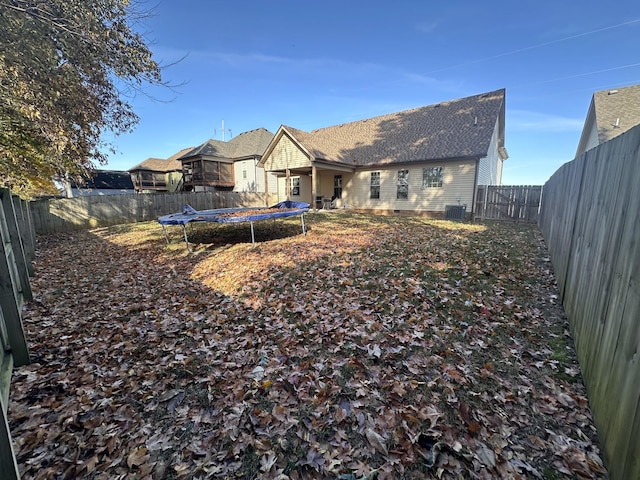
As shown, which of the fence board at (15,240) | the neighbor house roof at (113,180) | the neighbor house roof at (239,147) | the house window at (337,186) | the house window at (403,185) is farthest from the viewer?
the neighbor house roof at (113,180)

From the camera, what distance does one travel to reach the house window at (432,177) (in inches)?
597

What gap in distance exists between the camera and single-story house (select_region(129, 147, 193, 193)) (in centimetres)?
3600

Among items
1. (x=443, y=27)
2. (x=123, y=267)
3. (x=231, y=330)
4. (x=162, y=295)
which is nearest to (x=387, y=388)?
(x=231, y=330)

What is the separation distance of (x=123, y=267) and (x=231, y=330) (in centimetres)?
484

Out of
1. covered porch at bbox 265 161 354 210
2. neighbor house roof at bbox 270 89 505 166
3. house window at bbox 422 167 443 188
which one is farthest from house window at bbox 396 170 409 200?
covered porch at bbox 265 161 354 210

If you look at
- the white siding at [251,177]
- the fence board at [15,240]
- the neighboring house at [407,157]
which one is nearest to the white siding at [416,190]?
the neighboring house at [407,157]

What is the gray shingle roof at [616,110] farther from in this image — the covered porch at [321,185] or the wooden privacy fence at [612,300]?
the wooden privacy fence at [612,300]

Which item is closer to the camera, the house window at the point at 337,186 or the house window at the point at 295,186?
the house window at the point at 337,186

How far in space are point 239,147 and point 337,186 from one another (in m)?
14.2

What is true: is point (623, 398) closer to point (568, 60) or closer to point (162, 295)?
point (162, 295)

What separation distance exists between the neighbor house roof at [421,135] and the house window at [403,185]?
0.81 meters

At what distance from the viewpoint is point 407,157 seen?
630 inches

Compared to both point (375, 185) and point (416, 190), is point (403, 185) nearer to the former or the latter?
point (416, 190)

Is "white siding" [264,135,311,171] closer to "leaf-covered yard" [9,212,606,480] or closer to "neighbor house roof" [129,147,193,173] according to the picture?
"leaf-covered yard" [9,212,606,480]
